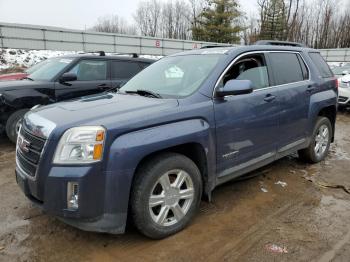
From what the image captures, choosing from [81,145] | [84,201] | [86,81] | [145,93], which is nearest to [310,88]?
[145,93]

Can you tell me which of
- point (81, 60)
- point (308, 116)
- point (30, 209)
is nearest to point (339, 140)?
point (308, 116)

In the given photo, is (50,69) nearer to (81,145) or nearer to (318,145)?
(81,145)

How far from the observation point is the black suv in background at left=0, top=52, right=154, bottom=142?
6008 millimetres

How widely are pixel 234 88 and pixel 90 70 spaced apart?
4.50 metres

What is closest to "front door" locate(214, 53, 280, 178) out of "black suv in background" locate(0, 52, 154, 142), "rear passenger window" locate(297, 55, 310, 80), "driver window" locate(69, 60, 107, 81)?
"rear passenger window" locate(297, 55, 310, 80)

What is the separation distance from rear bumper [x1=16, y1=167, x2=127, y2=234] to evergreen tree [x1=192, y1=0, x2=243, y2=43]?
4307cm

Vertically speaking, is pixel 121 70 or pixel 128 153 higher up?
pixel 121 70

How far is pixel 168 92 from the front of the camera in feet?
11.8

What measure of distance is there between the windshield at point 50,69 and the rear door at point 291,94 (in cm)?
432

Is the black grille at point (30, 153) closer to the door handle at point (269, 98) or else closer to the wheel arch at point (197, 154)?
the wheel arch at point (197, 154)

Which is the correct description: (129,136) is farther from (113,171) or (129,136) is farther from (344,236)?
(344,236)

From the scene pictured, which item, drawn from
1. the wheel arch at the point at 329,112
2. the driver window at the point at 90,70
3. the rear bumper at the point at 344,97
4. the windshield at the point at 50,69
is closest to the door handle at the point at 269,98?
the wheel arch at the point at 329,112

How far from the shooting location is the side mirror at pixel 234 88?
11.1ft

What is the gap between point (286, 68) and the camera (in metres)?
4.60
